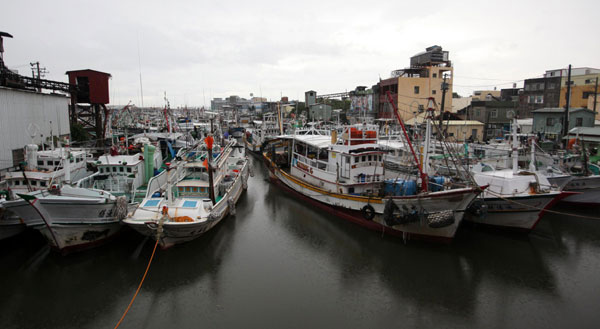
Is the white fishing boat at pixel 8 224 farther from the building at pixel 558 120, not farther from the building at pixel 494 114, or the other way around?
the building at pixel 494 114

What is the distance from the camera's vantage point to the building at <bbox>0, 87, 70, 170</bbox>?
64.3ft

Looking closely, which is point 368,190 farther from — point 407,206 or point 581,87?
point 581,87

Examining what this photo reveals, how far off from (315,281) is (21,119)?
70.4 feet

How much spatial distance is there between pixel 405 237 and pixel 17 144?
23043mm

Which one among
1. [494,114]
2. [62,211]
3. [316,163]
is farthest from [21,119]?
[494,114]

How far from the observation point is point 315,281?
485 inches

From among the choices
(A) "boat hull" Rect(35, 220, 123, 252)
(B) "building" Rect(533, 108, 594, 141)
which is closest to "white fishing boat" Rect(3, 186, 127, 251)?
(A) "boat hull" Rect(35, 220, 123, 252)

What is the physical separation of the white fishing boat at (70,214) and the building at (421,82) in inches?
1473

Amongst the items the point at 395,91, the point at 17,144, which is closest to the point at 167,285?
the point at 17,144

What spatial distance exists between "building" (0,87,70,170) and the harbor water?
7.74 m

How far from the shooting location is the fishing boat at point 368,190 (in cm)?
1367

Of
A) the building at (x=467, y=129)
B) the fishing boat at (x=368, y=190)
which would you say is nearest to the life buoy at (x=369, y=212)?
the fishing boat at (x=368, y=190)

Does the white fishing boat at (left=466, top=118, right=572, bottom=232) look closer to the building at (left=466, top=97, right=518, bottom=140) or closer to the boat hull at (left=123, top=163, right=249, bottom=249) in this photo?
the boat hull at (left=123, top=163, right=249, bottom=249)

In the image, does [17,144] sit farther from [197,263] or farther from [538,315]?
[538,315]
